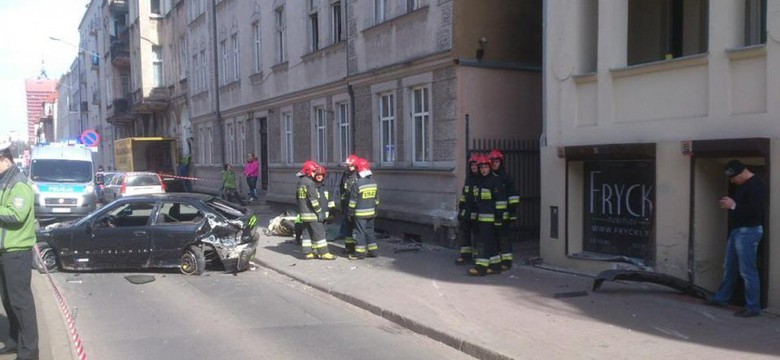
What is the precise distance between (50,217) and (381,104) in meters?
10.2

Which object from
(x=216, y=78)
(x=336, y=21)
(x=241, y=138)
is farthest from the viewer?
(x=216, y=78)

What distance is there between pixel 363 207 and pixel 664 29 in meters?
5.70

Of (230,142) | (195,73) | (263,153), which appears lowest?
(263,153)

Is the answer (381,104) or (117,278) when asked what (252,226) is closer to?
(117,278)

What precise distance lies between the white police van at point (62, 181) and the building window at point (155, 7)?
17.6m

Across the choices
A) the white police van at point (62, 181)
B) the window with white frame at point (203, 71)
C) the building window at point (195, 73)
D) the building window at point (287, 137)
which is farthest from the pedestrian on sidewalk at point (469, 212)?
the building window at point (195, 73)

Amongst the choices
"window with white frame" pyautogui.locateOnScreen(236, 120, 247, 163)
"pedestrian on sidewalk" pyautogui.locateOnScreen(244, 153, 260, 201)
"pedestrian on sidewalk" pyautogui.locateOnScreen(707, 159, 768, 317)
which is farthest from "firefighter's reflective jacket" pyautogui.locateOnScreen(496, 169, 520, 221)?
"window with white frame" pyautogui.locateOnScreen(236, 120, 247, 163)

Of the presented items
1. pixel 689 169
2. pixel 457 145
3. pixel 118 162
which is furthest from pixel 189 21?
pixel 689 169

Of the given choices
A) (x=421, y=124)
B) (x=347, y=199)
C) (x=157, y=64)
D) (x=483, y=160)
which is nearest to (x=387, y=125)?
(x=421, y=124)

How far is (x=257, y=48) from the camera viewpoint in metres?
23.4

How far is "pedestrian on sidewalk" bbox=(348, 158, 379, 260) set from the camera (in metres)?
11.9

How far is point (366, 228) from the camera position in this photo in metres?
12.1

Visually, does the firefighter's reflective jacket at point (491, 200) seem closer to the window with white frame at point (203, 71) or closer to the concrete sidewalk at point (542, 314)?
the concrete sidewalk at point (542, 314)

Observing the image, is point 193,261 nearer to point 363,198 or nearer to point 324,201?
point 324,201
